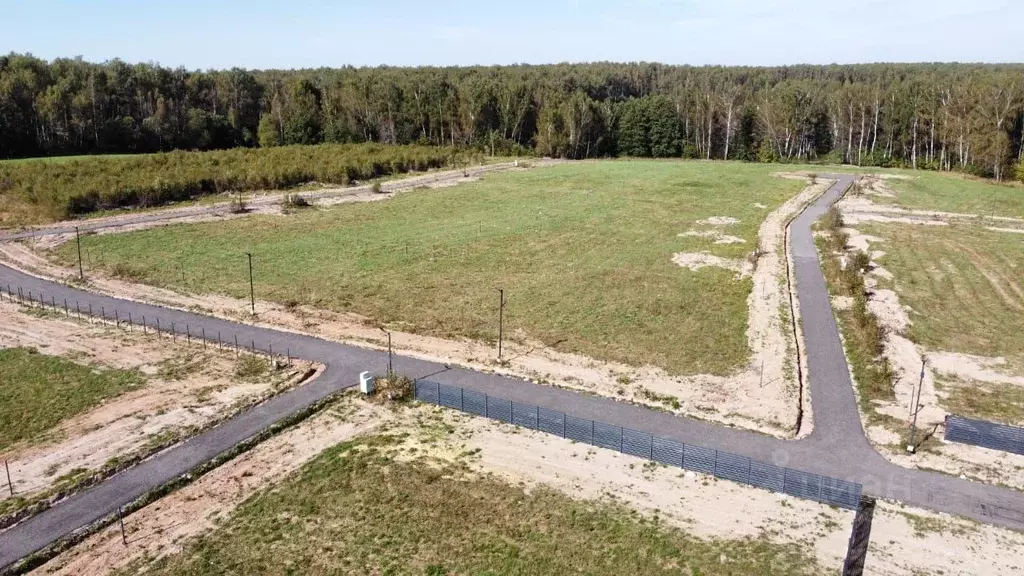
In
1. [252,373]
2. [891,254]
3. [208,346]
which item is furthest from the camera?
[891,254]

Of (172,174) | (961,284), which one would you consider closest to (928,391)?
(961,284)

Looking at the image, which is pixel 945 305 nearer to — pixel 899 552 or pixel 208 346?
pixel 899 552

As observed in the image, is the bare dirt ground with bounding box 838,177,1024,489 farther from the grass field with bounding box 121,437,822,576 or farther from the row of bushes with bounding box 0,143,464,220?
the row of bushes with bounding box 0,143,464,220

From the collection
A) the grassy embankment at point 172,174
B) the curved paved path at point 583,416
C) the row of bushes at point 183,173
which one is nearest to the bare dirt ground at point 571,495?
the curved paved path at point 583,416

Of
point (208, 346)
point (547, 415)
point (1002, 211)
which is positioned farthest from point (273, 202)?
point (1002, 211)

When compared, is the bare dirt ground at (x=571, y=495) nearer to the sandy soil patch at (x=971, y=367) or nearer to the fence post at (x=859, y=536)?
the fence post at (x=859, y=536)

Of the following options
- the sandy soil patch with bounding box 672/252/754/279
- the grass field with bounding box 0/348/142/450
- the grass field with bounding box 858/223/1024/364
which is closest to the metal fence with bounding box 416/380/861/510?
the grass field with bounding box 0/348/142/450
